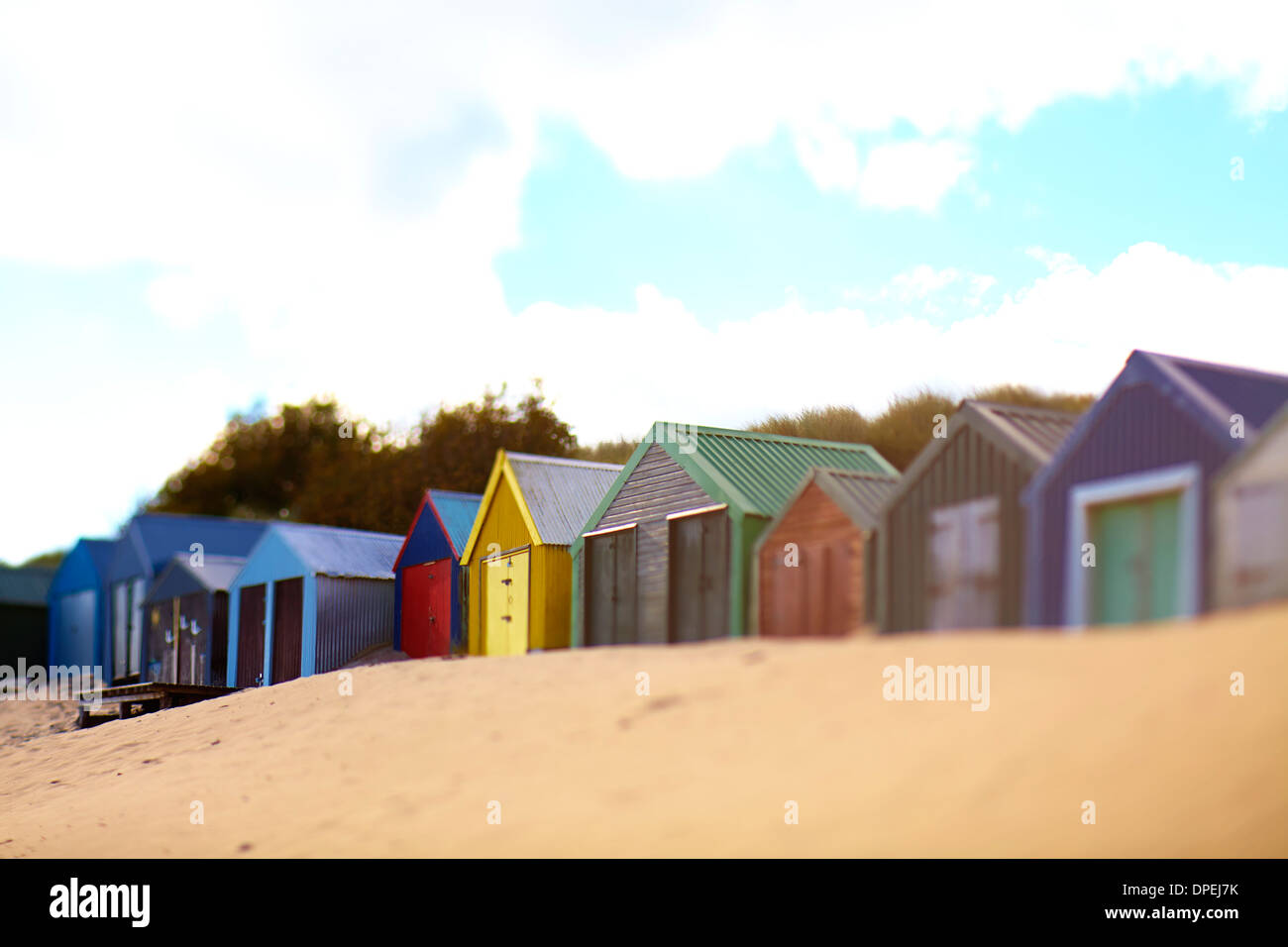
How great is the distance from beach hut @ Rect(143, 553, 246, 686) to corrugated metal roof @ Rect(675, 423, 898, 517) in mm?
13061

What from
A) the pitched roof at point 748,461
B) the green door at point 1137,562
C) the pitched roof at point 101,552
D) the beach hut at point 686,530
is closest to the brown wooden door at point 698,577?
the beach hut at point 686,530

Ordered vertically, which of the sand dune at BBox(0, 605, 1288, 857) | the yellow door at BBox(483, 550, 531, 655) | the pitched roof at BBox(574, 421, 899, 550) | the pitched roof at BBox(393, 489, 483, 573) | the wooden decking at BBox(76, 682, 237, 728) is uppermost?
the pitched roof at BBox(574, 421, 899, 550)

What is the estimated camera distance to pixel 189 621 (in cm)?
2516

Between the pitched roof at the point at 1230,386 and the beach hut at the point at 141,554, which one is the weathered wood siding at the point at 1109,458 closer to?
the pitched roof at the point at 1230,386

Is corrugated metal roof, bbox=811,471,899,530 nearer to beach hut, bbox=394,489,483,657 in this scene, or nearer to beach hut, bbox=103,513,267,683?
beach hut, bbox=394,489,483,657

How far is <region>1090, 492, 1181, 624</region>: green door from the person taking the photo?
922 cm

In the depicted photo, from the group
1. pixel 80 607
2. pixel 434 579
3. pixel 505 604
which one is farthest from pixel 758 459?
pixel 80 607

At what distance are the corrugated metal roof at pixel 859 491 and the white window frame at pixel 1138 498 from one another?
79.6 inches

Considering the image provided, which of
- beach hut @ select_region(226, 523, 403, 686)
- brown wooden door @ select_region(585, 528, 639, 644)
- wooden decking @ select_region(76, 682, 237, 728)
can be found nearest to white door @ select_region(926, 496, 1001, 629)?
brown wooden door @ select_region(585, 528, 639, 644)

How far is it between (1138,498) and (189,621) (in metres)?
20.5

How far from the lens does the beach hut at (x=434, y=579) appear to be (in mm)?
18297

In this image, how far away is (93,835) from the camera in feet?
43.6

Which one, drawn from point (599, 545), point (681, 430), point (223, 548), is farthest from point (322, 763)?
point (223, 548)
